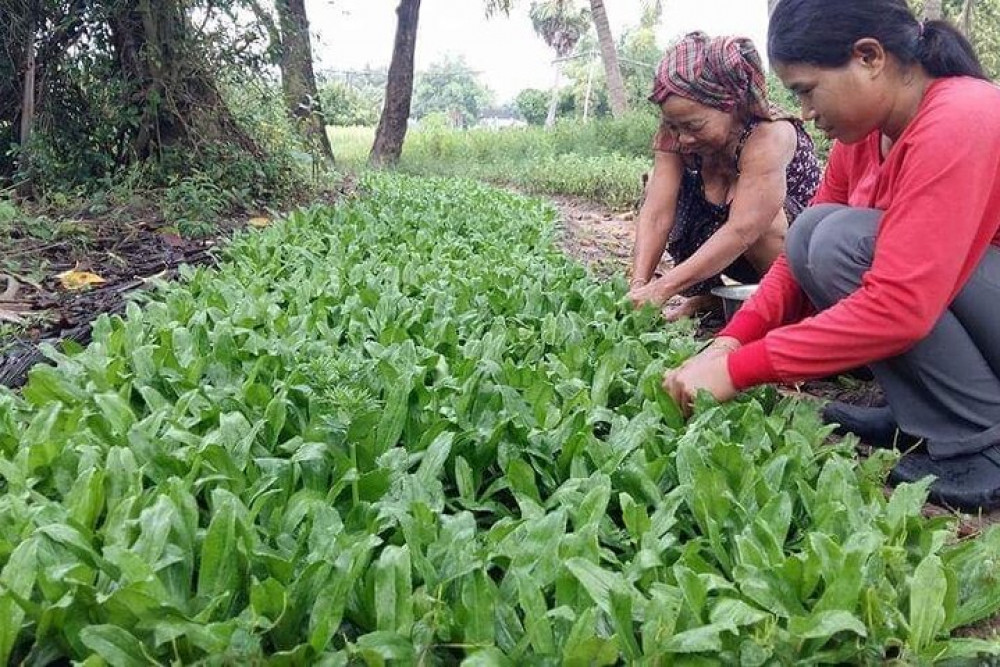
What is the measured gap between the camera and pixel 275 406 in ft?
6.68

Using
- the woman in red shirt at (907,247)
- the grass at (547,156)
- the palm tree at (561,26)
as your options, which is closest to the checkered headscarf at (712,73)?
the woman in red shirt at (907,247)

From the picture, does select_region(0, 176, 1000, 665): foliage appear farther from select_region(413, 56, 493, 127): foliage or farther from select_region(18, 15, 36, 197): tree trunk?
select_region(413, 56, 493, 127): foliage

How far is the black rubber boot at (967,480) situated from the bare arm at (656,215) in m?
1.57

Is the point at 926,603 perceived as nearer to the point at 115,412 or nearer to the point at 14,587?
the point at 14,587

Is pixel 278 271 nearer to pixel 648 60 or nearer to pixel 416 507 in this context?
pixel 416 507

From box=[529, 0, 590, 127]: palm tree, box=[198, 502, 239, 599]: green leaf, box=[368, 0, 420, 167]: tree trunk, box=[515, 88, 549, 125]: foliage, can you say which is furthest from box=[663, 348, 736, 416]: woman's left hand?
box=[529, 0, 590, 127]: palm tree

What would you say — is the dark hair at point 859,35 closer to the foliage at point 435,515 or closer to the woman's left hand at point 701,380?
the woman's left hand at point 701,380

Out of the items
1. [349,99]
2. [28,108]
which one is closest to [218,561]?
[28,108]

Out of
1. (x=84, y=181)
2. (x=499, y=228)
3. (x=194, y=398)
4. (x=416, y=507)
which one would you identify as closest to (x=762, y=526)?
(x=416, y=507)

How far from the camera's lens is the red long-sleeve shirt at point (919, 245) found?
197 centimetres

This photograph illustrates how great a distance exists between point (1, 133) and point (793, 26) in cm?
593

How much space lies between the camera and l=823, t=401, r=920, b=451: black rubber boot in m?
2.57

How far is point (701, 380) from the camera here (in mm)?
2193

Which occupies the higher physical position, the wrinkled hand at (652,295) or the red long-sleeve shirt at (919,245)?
the red long-sleeve shirt at (919,245)
